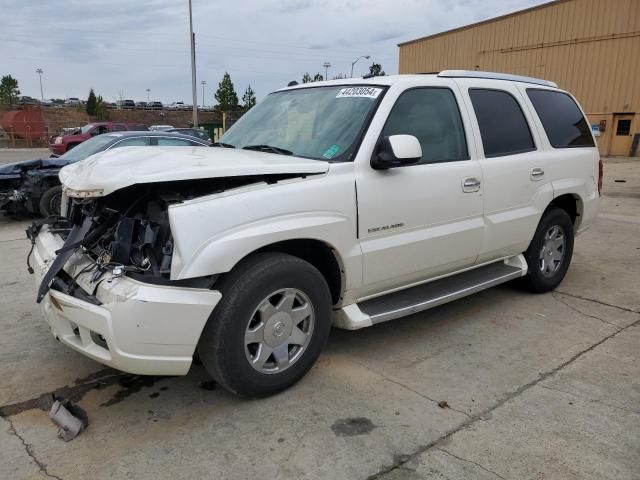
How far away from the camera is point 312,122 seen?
12.5ft

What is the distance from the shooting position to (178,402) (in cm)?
318

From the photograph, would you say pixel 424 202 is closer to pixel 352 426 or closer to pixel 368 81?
pixel 368 81

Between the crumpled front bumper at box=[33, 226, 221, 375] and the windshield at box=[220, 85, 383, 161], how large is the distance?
1316 mm

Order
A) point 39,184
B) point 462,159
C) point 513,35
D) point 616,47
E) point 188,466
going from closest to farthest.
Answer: point 188,466 < point 462,159 < point 39,184 < point 616,47 < point 513,35

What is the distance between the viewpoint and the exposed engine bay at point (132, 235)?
2.77 m

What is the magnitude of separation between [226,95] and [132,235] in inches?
2069

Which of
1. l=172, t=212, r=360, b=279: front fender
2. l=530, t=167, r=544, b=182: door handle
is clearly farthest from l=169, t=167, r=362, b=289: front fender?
l=530, t=167, r=544, b=182: door handle

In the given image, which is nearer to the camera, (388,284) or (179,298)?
(179,298)

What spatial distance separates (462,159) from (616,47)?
25181 millimetres

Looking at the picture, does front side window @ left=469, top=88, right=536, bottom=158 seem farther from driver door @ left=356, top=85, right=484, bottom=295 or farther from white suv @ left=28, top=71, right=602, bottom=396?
driver door @ left=356, top=85, right=484, bottom=295

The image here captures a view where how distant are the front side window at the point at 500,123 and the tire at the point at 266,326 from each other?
Answer: 76.8 inches

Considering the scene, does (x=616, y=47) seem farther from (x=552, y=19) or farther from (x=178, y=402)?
(x=178, y=402)

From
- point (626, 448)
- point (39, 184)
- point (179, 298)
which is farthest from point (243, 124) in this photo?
point (39, 184)

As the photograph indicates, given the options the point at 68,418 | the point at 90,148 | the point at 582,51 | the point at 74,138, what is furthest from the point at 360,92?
the point at 582,51
